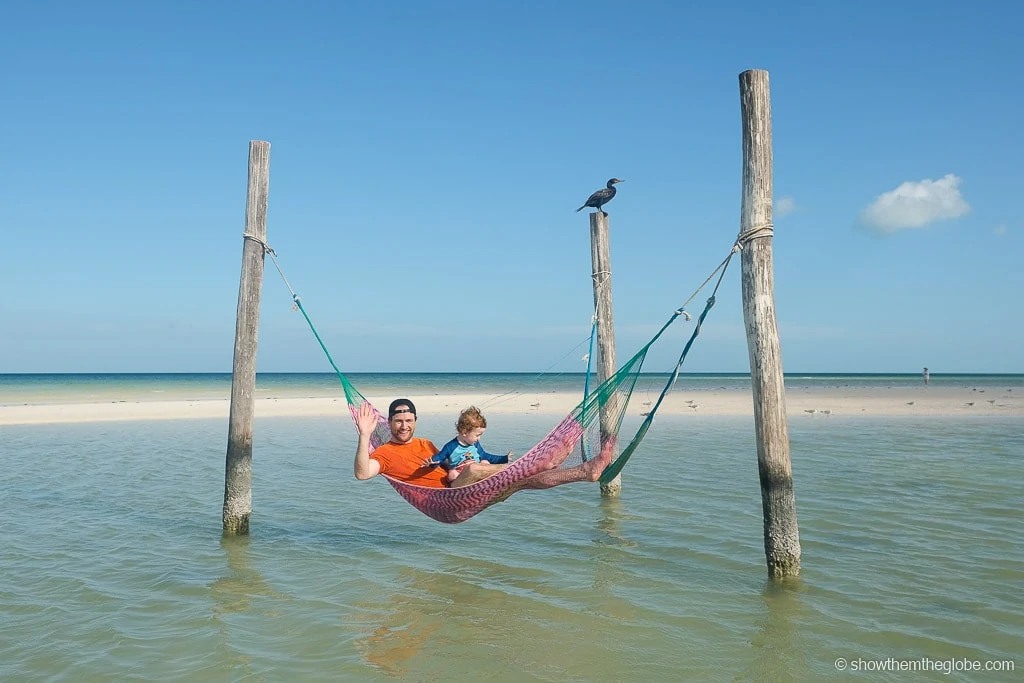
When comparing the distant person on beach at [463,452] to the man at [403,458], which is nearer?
the man at [403,458]

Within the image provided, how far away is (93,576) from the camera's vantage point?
5.28 meters

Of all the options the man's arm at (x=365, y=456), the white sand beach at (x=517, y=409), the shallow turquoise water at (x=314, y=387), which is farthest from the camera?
the shallow turquoise water at (x=314, y=387)

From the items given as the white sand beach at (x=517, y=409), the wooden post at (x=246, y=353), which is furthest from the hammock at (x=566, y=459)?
the white sand beach at (x=517, y=409)

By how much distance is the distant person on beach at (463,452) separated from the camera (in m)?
5.43

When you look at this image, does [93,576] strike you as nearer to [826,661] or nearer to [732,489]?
[826,661]

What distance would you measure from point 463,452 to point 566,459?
0.81 m

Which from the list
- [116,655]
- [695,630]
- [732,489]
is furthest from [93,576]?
[732,489]

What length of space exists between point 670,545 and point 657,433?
8401 mm

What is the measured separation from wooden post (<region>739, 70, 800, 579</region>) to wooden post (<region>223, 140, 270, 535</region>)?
14.1 feet

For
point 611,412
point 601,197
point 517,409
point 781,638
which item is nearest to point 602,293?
point 601,197

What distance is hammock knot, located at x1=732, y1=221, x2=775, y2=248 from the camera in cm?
491

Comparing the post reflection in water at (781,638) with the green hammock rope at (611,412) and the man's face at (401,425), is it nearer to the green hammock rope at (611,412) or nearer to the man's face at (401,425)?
the green hammock rope at (611,412)

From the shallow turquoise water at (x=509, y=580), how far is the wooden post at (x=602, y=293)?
1574mm

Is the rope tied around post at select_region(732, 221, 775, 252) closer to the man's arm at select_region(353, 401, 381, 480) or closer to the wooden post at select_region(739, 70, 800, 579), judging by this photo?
the wooden post at select_region(739, 70, 800, 579)
